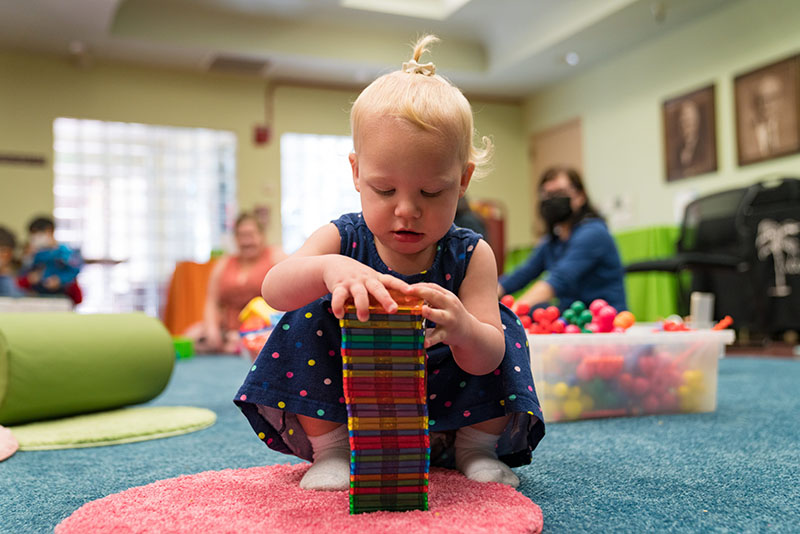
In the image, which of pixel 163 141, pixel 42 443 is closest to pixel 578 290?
pixel 42 443

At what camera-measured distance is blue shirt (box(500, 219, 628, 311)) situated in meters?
2.21

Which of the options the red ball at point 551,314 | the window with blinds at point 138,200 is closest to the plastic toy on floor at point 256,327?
the red ball at point 551,314

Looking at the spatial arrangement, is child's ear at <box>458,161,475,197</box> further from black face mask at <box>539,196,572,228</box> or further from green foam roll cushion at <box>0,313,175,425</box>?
black face mask at <box>539,196,572,228</box>

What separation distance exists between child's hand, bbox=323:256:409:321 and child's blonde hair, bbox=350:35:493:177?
0.58 feet

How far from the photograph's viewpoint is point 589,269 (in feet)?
7.35

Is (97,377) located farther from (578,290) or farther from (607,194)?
(607,194)

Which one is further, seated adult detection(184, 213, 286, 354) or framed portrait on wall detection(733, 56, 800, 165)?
framed portrait on wall detection(733, 56, 800, 165)

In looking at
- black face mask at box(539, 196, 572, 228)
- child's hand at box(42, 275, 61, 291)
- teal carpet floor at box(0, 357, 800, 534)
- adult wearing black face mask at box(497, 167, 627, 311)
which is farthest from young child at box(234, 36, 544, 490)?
child's hand at box(42, 275, 61, 291)

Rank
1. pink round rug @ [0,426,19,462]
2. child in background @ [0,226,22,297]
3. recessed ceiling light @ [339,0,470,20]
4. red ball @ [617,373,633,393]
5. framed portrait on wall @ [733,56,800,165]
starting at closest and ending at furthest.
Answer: pink round rug @ [0,426,19,462]
red ball @ [617,373,633,393]
child in background @ [0,226,22,297]
framed portrait on wall @ [733,56,800,165]
recessed ceiling light @ [339,0,470,20]

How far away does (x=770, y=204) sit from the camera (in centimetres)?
360

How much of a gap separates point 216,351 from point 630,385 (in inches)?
104

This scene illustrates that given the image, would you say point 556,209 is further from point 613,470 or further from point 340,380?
point 340,380

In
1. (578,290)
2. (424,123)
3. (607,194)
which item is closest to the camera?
(424,123)

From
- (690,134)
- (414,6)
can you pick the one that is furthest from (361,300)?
(414,6)
